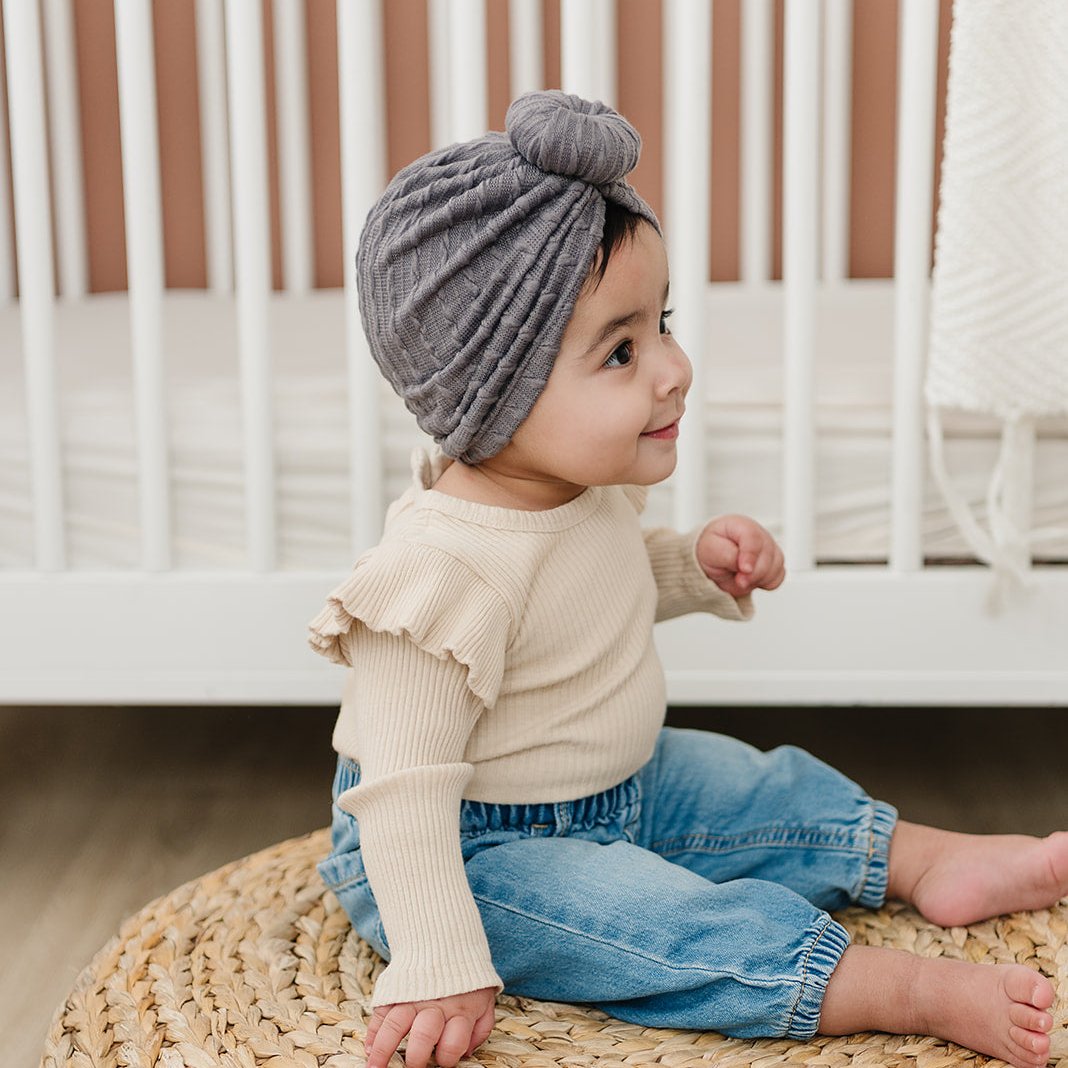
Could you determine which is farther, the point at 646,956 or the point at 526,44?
the point at 526,44

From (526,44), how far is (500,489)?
1097 millimetres

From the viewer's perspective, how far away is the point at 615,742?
3.26 feet

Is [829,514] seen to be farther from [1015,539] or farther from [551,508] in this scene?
[551,508]

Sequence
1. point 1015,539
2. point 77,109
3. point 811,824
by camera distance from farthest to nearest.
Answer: point 77,109, point 1015,539, point 811,824

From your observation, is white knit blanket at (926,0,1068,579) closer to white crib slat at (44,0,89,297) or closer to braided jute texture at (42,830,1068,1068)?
braided jute texture at (42,830,1068,1068)

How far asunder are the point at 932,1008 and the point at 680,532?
446mm

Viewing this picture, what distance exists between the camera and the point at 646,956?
0.93 metres

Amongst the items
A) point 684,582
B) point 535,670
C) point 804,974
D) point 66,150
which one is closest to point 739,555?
point 684,582

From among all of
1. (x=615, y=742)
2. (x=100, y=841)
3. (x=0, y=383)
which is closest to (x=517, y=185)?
(x=615, y=742)

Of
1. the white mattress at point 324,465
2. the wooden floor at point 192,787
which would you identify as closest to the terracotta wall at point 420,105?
the wooden floor at point 192,787

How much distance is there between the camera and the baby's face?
894mm

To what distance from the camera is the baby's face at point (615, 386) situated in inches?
35.2

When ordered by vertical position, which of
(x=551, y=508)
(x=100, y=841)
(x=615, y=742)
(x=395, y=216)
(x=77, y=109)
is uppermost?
(x=77, y=109)

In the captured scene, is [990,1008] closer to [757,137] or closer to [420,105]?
[757,137]
